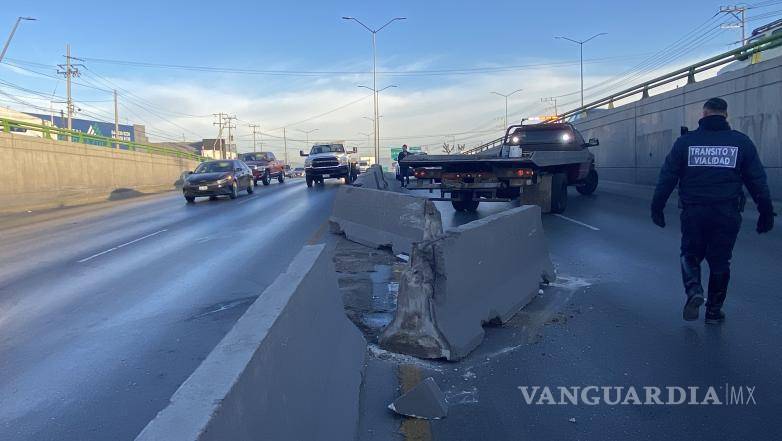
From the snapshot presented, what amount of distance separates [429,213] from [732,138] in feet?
10.8

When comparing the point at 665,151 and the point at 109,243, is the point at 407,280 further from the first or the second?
the point at 665,151

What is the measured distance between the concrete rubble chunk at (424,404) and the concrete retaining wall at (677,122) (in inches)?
585

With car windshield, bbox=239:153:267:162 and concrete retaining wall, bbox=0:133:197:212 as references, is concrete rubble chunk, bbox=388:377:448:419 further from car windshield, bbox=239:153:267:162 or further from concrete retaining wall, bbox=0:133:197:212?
car windshield, bbox=239:153:267:162

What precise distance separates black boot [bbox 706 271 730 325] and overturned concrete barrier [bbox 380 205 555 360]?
5.87ft

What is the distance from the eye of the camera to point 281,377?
9.68 ft

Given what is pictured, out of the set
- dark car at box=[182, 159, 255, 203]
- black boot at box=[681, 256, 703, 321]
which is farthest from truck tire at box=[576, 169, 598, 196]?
black boot at box=[681, 256, 703, 321]

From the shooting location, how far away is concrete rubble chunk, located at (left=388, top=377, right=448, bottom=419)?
14.0 ft

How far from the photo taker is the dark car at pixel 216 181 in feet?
81.3

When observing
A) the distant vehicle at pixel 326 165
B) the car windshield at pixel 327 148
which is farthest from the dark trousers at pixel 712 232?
the car windshield at pixel 327 148

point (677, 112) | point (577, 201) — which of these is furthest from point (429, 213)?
point (677, 112)

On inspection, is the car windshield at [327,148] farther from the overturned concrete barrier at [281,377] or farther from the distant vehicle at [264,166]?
the overturned concrete barrier at [281,377]

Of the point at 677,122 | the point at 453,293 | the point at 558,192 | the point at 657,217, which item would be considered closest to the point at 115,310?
the point at 453,293

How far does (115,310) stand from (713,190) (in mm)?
6343

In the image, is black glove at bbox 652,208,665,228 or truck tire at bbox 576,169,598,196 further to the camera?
truck tire at bbox 576,169,598,196
